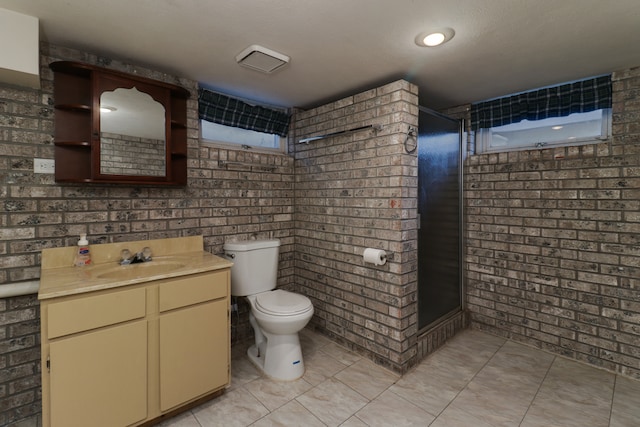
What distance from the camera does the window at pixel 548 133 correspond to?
2189mm

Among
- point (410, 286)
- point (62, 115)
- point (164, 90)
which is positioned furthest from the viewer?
point (410, 286)

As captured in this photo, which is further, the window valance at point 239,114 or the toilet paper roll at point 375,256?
the window valance at point 239,114

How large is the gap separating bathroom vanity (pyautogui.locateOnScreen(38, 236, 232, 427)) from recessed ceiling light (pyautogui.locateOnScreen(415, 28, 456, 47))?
1.77m

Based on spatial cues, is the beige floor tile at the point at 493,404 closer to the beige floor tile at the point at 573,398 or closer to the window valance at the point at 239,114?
the beige floor tile at the point at 573,398

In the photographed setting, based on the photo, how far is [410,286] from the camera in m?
2.17

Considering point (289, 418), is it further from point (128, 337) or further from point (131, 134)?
point (131, 134)

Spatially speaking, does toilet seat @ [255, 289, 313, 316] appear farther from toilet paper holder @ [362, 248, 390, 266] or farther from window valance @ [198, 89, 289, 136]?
window valance @ [198, 89, 289, 136]

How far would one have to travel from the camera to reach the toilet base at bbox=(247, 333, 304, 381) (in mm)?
2064

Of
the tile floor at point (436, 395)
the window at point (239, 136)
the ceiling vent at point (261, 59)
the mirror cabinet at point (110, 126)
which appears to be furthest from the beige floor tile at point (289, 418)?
the ceiling vent at point (261, 59)

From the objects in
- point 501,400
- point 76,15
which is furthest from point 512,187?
point 76,15

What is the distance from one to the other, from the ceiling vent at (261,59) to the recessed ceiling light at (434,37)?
817 mm

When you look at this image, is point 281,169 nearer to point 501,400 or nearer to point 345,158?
point 345,158

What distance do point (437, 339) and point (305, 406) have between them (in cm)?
127

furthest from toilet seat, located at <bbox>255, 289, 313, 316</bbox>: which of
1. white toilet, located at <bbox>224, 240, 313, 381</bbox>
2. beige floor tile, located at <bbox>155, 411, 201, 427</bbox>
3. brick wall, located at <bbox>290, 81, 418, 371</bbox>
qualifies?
beige floor tile, located at <bbox>155, 411, 201, 427</bbox>
